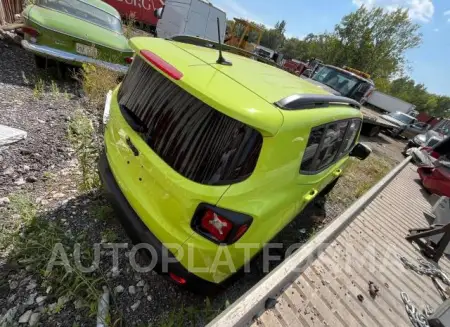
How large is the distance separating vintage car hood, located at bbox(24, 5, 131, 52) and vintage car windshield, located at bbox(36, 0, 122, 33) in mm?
272

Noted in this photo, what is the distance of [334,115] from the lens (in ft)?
8.08

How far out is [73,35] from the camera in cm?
477

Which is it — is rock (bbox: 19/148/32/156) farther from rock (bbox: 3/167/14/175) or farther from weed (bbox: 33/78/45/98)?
weed (bbox: 33/78/45/98)

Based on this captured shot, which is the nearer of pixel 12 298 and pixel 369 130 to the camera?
pixel 12 298

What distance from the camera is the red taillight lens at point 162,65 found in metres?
1.70

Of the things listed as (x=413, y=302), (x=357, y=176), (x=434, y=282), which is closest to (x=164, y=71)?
(x=413, y=302)

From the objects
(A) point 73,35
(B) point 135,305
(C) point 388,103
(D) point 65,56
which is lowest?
(B) point 135,305

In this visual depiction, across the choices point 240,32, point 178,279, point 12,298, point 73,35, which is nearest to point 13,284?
point 12,298

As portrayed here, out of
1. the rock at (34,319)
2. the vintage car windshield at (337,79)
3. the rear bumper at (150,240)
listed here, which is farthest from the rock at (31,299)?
the vintage car windshield at (337,79)

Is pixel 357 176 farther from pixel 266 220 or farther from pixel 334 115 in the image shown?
pixel 266 220

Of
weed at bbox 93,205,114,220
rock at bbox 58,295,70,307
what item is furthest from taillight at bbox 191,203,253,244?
weed at bbox 93,205,114,220

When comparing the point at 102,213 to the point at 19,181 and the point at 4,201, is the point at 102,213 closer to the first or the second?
the point at 4,201

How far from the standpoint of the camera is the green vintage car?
4.47 m

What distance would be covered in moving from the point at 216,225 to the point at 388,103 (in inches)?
1539
